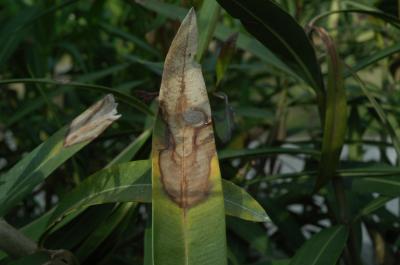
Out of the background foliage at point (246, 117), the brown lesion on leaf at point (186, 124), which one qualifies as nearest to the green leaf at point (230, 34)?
the background foliage at point (246, 117)

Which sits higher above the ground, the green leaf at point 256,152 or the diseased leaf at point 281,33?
the diseased leaf at point 281,33

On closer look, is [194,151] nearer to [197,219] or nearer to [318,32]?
[197,219]

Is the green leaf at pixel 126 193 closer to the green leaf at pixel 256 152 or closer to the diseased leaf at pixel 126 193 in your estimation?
the diseased leaf at pixel 126 193

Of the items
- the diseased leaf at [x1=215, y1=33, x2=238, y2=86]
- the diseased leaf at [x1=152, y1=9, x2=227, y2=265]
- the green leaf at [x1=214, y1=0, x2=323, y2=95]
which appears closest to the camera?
the diseased leaf at [x1=152, y1=9, x2=227, y2=265]

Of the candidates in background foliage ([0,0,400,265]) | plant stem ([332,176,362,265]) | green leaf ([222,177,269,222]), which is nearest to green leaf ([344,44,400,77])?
background foliage ([0,0,400,265])

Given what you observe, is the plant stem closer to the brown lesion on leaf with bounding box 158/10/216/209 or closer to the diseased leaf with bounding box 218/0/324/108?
the diseased leaf with bounding box 218/0/324/108

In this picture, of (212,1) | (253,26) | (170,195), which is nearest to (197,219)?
(170,195)
